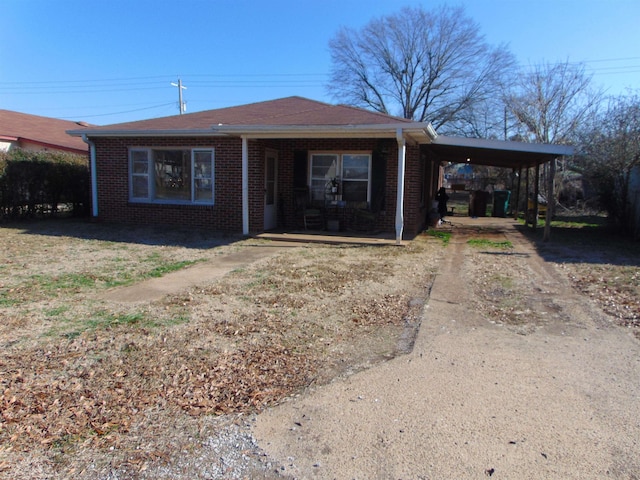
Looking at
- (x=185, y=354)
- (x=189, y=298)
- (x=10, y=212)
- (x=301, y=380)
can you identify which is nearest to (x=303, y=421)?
(x=301, y=380)

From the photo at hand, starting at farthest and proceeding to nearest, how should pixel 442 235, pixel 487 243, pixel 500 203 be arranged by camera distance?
pixel 500 203 → pixel 442 235 → pixel 487 243

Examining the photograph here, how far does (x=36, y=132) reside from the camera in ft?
71.1

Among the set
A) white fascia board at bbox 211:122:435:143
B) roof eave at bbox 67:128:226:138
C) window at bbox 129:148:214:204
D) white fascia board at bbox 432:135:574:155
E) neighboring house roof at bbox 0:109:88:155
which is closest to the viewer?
white fascia board at bbox 211:122:435:143

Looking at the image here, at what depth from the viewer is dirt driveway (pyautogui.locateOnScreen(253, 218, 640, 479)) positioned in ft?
9.08

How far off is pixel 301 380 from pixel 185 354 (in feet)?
3.68

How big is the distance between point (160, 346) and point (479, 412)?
2766mm

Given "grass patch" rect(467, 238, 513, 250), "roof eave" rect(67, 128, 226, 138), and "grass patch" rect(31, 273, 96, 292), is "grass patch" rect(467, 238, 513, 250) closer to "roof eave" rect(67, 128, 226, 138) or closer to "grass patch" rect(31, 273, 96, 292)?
"roof eave" rect(67, 128, 226, 138)

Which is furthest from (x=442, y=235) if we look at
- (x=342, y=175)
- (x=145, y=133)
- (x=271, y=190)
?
(x=145, y=133)

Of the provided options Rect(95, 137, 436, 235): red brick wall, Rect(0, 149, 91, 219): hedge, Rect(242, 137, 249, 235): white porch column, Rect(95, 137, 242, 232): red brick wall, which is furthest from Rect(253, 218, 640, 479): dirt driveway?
Rect(0, 149, 91, 219): hedge

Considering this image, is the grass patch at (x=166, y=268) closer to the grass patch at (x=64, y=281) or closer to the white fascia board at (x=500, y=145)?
the grass patch at (x=64, y=281)

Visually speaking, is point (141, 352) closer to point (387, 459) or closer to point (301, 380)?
point (301, 380)

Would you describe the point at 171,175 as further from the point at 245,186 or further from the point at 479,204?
the point at 479,204

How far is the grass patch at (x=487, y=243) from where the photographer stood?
11616 millimetres

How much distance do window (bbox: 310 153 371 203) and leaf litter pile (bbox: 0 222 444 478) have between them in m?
4.40
